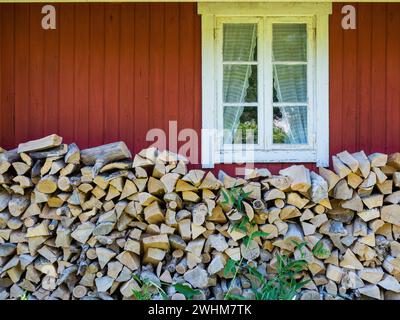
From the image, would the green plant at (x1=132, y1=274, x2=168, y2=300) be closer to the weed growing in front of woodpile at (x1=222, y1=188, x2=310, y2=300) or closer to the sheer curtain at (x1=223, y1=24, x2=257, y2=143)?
the weed growing in front of woodpile at (x1=222, y1=188, x2=310, y2=300)

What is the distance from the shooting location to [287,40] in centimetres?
489

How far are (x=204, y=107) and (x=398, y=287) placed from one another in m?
2.19

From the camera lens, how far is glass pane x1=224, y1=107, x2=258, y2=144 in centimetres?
488

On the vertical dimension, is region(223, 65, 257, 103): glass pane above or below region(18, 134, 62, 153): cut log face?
above

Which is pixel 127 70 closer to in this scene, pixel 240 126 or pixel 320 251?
pixel 240 126

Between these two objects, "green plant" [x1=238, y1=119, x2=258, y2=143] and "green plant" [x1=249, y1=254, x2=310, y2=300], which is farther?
"green plant" [x1=238, y1=119, x2=258, y2=143]

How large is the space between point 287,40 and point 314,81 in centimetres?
45

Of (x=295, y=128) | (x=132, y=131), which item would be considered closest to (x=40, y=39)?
(x=132, y=131)

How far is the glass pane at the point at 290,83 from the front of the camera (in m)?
4.88

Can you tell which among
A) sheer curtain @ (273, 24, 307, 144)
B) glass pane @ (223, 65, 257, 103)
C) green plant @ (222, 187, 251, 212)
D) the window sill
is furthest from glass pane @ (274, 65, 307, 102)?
green plant @ (222, 187, 251, 212)

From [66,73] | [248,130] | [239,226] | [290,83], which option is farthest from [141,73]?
[239,226]

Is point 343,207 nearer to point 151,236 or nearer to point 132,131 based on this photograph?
point 151,236

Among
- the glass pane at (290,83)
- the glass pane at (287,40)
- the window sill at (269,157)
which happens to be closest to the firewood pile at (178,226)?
the window sill at (269,157)

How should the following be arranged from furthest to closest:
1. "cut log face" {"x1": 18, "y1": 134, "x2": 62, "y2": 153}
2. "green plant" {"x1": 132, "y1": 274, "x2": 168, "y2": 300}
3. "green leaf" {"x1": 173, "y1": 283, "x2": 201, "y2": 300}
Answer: "cut log face" {"x1": 18, "y1": 134, "x2": 62, "y2": 153} → "green plant" {"x1": 132, "y1": 274, "x2": 168, "y2": 300} → "green leaf" {"x1": 173, "y1": 283, "x2": 201, "y2": 300}
